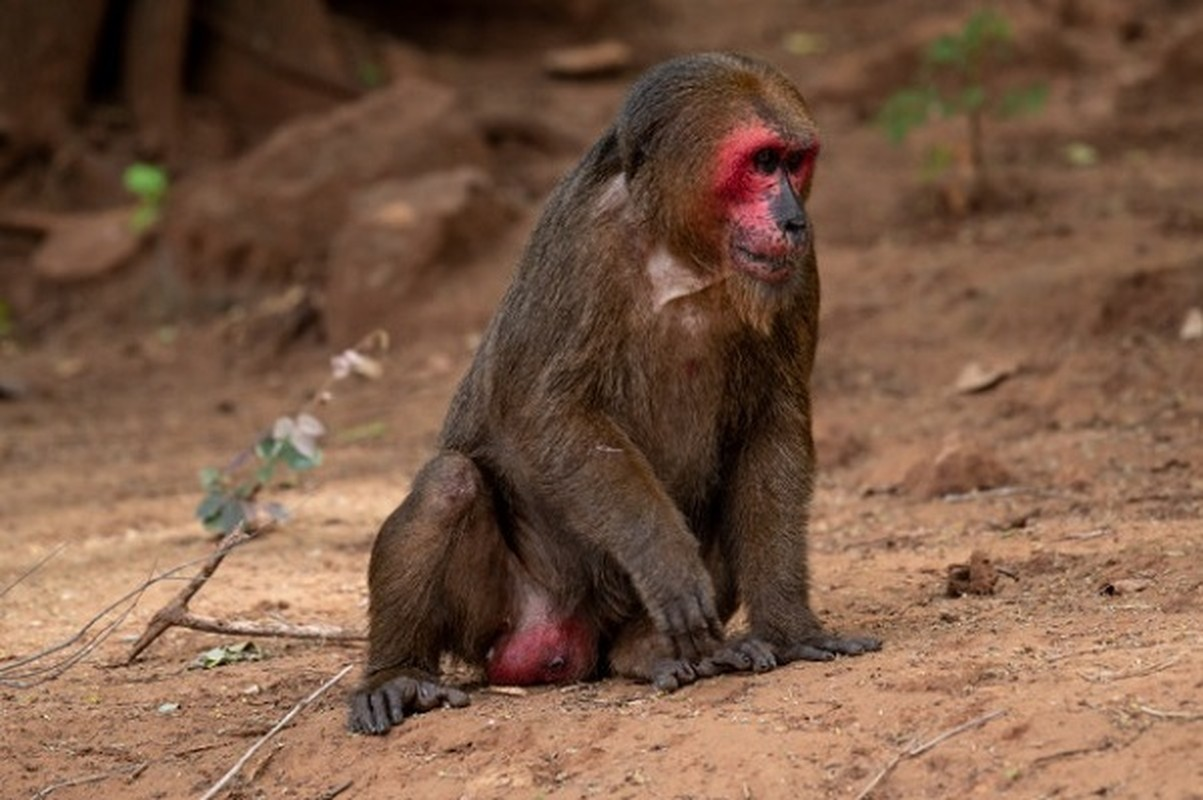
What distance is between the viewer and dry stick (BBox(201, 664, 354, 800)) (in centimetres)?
536

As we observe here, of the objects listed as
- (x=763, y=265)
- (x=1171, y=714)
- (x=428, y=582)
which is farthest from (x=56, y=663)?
(x=1171, y=714)

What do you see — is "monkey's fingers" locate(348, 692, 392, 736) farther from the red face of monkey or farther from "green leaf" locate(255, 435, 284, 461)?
"green leaf" locate(255, 435, 284, 461)

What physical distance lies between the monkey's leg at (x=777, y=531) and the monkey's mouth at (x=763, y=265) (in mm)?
523

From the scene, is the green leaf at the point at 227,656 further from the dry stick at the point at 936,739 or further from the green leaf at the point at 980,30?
the green leaf at the point at 980,30

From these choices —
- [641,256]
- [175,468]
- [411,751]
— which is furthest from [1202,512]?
[175,468]

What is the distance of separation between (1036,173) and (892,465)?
4.73 meters

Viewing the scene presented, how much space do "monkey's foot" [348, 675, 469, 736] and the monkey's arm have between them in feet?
1.95

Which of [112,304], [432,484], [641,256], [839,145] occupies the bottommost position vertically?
[112,304]

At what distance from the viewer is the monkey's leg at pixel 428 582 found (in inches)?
233

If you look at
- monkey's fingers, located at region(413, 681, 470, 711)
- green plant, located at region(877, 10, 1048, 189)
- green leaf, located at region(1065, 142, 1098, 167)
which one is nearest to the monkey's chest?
monkey's fingers, located at region(413, 681, 470, 711)

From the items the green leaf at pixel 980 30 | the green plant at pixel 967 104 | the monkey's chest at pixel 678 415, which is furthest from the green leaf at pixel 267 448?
the green leaf at pixel 980 30

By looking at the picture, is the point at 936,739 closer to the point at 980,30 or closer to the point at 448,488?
the point at 448,488

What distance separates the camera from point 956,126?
13.9 meters

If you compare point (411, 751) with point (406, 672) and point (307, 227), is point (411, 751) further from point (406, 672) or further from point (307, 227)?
point (307, 227)
